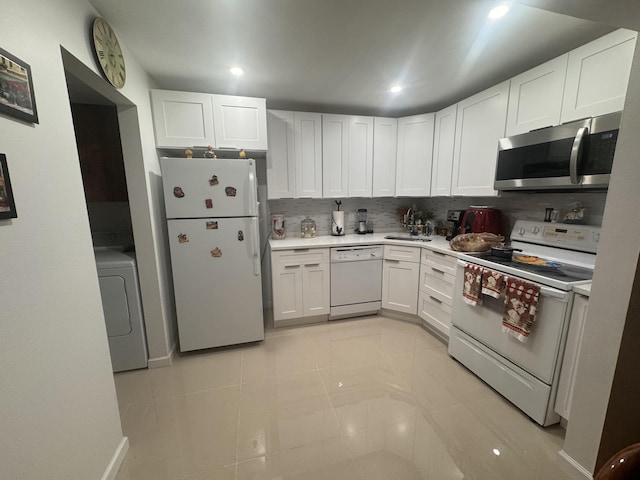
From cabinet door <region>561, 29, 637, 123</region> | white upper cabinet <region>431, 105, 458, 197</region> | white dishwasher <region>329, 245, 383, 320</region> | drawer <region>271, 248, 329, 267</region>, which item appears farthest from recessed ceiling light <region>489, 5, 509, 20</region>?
drawer <region>271, 248, 329, 267</region>

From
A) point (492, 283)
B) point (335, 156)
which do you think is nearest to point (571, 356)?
point (492, 283)

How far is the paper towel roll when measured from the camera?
3.12 m

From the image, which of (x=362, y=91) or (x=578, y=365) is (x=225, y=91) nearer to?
(x=362, y=91)

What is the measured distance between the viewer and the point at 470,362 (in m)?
2.04

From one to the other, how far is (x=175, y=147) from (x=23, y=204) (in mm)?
1531

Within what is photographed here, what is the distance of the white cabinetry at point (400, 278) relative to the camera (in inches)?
108

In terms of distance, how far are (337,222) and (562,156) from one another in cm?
204

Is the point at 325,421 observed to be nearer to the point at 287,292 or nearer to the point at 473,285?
the point at 287,292

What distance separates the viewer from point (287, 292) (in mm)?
2689

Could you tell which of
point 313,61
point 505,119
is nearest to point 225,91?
point 313,61

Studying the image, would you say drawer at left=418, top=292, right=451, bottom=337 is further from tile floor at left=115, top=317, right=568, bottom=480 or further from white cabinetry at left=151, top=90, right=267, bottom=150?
white cabinetry at left=151, top=90, right=267, bottom=150

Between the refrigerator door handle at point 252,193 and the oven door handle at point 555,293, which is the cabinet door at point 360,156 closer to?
the refrigerator door handle at point 252,193

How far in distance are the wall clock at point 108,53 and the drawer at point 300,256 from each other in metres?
1.72

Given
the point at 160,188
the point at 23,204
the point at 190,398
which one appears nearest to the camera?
the point at 23,204
